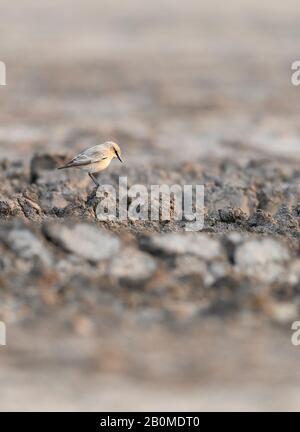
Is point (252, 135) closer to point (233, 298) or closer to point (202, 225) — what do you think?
point (202, 225)

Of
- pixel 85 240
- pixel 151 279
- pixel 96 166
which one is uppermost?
pixel 96 166

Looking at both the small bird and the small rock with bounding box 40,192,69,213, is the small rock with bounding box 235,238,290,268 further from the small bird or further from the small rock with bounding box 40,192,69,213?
the small rock with bounding box 40,192,69,213

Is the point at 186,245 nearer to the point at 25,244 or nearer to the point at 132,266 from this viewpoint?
the point at 132,266

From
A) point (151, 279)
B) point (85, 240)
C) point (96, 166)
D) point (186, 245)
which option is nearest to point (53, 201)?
point (96, 166)

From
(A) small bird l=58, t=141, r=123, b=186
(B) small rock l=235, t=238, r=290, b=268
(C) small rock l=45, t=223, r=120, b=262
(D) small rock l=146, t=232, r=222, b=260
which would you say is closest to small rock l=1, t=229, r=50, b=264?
(C) small rock l=45, t=223, r=120, b=262

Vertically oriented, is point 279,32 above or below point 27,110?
above

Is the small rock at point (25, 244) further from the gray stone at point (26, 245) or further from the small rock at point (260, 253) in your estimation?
the small rock at point (260, 253)

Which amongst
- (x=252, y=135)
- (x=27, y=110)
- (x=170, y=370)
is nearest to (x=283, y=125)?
(x=252, y=135)

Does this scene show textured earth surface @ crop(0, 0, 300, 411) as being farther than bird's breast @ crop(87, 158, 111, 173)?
No

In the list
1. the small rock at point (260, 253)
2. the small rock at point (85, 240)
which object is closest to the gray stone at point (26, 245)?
the small rock at point (85, 240)
